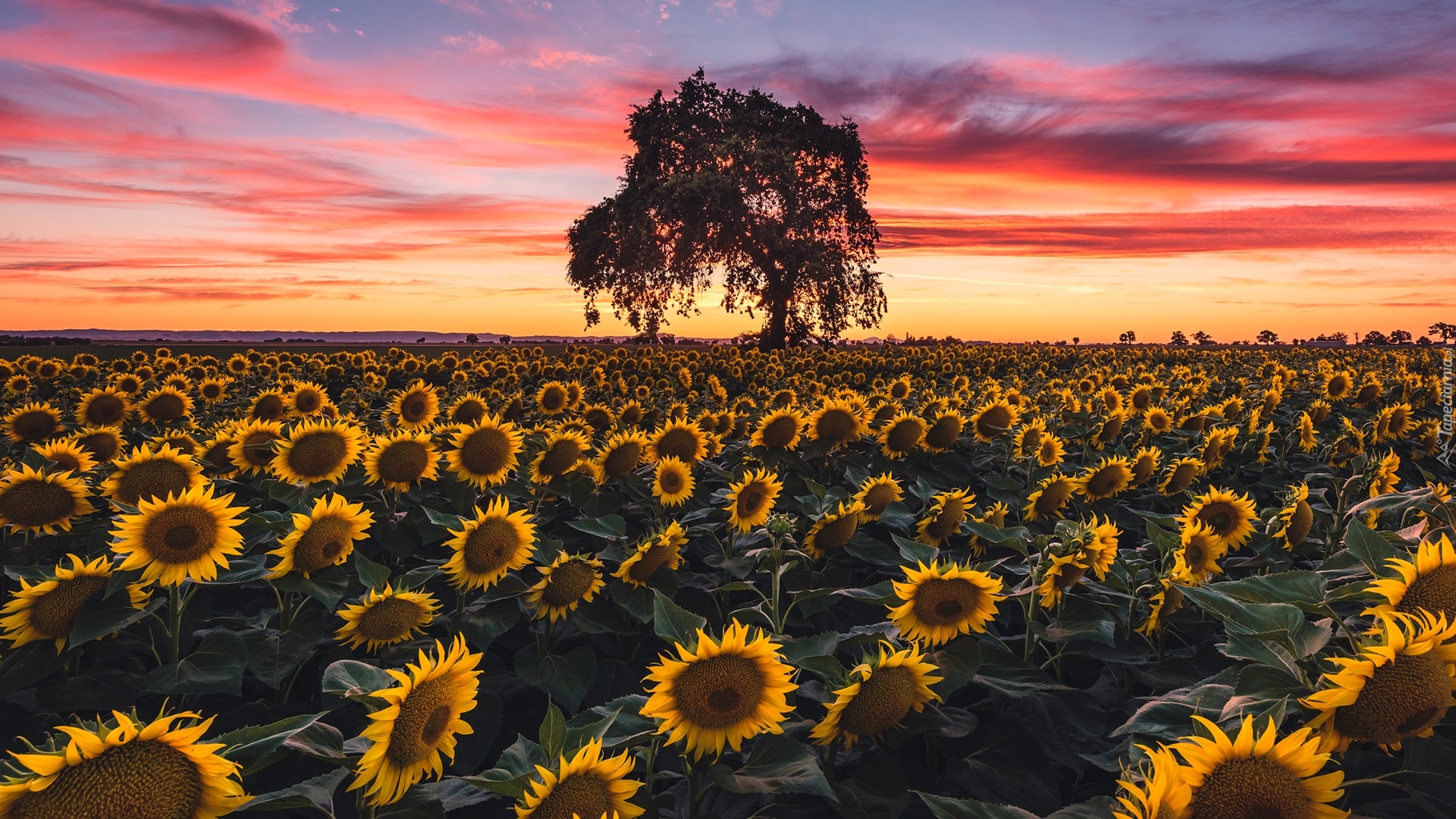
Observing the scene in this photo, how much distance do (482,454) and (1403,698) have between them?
11.8ft

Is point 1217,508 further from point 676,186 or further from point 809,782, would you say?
point 676,186

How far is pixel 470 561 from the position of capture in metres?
2.88

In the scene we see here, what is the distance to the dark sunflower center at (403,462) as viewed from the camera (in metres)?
3.66

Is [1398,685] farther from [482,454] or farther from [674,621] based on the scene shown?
[482,454]

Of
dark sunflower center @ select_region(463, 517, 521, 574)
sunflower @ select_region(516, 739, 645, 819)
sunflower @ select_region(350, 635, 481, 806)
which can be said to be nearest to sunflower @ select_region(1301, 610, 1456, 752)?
sunflower @ select_region(516, 739, 645, 819)

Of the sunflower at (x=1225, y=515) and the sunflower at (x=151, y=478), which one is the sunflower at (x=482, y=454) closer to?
the sunflower at (x=151, y=478)

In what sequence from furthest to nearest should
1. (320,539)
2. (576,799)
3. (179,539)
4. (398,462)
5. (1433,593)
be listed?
1. (398,462)
2. (320,539)
3. (179,539)
4. (1433,593)
5. (576,799)

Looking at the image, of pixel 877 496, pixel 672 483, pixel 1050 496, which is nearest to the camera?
pixel 877 496

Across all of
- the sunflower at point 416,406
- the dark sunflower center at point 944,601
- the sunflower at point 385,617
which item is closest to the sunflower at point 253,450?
the sunflower at point 416,406

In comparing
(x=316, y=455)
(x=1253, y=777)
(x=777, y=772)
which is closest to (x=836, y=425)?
(x=316, y=455)

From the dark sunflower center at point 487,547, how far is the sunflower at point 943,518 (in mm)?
2091

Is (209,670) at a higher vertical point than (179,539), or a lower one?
lower

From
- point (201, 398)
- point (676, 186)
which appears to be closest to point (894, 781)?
point (201, 398)

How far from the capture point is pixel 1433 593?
1.61 meters
